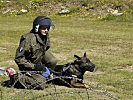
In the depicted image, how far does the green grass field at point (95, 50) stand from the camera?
277 inches

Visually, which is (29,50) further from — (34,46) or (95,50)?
(95,50)

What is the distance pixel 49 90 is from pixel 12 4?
→ 23323mm

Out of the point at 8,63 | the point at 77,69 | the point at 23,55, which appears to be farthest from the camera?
the point at 8,63

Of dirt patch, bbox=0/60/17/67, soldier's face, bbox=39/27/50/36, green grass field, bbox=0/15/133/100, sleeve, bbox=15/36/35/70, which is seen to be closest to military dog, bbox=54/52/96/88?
green grass field, bbox=0/15/133/100

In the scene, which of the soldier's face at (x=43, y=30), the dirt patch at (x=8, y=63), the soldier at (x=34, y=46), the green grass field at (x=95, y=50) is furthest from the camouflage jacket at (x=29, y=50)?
the dirt patch at (x=8, y=63)

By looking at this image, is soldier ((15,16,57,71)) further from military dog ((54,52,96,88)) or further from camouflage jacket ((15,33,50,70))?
military dog ((54,52,96,88))

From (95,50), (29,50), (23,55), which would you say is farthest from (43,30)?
(95,50)

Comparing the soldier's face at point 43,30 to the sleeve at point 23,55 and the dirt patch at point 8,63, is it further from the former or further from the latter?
the dirt patch at point 8,63

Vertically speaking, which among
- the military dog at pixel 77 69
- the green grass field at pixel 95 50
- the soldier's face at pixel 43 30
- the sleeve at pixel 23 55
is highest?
A: the soldier's face at pixel 43 30

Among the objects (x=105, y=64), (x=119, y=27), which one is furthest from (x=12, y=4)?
(x=105, y=64)

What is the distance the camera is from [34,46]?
732cm

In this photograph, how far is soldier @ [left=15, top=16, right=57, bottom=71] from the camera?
7.21 meters

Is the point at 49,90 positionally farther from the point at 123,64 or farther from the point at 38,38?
the point at 123,64

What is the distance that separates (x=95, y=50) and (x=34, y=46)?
5986mm
